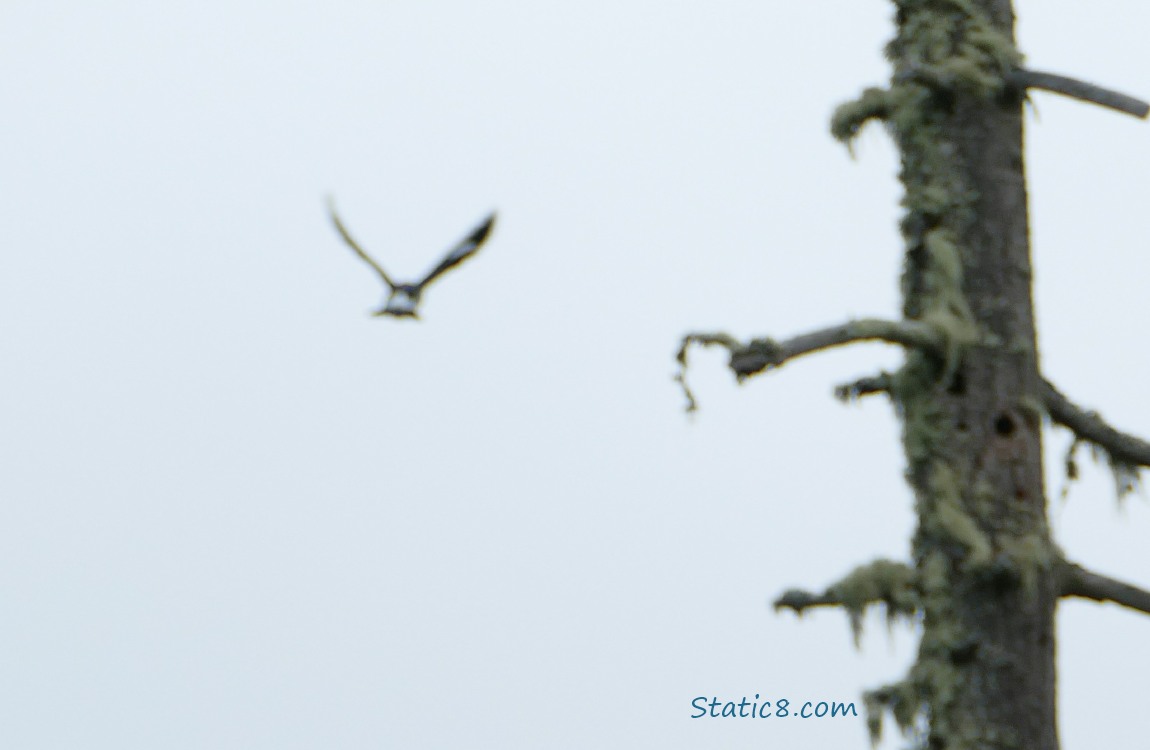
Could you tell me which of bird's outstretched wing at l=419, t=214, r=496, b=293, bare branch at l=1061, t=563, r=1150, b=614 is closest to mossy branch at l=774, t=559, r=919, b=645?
bare branch at l=1061, t=563, r=1150, b=614

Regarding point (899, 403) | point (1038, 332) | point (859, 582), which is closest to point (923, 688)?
point (859, 582)

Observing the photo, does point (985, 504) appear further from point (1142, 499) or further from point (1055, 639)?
point (1142, 499)

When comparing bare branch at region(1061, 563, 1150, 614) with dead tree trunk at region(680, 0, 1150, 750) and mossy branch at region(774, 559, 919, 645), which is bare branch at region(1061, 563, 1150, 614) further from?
mossy branch at region(774, 559, 919, 645)

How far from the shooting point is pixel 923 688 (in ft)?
17.9

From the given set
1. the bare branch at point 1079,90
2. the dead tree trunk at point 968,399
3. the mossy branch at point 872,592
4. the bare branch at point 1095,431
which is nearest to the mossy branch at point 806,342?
the dead tree trunk at point 968,399

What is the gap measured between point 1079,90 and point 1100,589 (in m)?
1.98

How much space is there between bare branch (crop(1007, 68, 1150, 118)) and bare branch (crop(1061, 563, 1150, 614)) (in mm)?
1801

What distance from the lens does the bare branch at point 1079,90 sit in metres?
5.58

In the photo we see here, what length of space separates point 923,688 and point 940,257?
5.46 ft

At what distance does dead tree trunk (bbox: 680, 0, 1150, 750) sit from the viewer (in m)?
5.32

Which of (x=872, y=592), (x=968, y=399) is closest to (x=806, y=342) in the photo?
(x=968, y=399)

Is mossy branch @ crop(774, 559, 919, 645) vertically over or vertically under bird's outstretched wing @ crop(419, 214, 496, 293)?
under

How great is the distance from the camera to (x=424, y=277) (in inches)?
233

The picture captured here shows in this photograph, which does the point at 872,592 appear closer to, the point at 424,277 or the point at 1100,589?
the point at 1100,589
